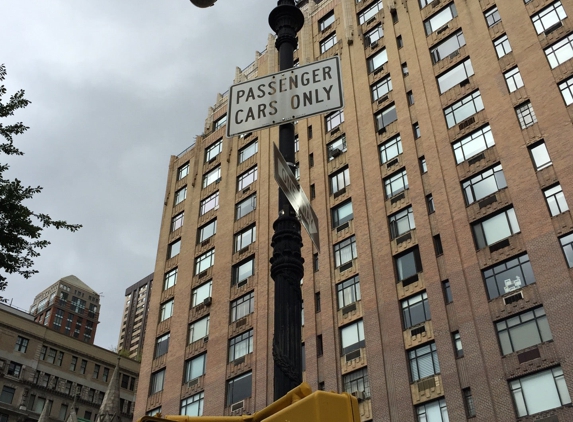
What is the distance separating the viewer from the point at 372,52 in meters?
45.4

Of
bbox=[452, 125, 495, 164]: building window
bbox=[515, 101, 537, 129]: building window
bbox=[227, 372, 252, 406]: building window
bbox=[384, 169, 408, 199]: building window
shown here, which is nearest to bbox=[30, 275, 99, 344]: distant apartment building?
bbox=[227, 372, 252, 406]: building window

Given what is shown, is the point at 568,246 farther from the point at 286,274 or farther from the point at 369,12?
the point at 369,12

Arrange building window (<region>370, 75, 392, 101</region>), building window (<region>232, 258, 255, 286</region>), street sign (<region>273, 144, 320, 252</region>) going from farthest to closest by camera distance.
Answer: building window (<region>232, 258, 255, 286</region>)
building window (<region>370, 75, 392, 101</region>)
street sign (<region>273, 144, 320, 252</region>)

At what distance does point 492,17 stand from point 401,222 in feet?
50.5

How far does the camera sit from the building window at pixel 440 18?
41.4 meters

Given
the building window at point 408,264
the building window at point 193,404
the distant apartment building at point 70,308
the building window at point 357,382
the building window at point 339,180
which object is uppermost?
the distant apartment building at point 70,308

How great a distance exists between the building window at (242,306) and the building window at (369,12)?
80.7 ft

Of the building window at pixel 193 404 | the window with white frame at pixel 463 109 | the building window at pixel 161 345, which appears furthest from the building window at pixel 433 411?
the building window at pixel 161 345

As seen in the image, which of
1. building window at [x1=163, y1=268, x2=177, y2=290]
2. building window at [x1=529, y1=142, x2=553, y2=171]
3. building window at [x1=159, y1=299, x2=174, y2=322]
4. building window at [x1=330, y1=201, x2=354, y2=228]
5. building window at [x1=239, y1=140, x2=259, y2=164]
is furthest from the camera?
building window at [x1=239, y1=140, x2=259, y2=164]

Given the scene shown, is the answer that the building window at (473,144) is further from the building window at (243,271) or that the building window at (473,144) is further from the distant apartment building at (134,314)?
the distant apartment building at (134,314)

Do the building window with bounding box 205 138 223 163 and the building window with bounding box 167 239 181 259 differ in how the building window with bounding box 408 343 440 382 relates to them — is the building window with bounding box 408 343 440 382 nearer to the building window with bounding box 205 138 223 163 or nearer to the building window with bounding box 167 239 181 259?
the building window with bounding box 167 239 181 259

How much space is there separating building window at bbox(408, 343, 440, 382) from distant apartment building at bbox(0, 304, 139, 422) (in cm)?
4737

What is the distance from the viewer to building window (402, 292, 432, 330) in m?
31.3

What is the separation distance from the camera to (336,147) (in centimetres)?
4312
